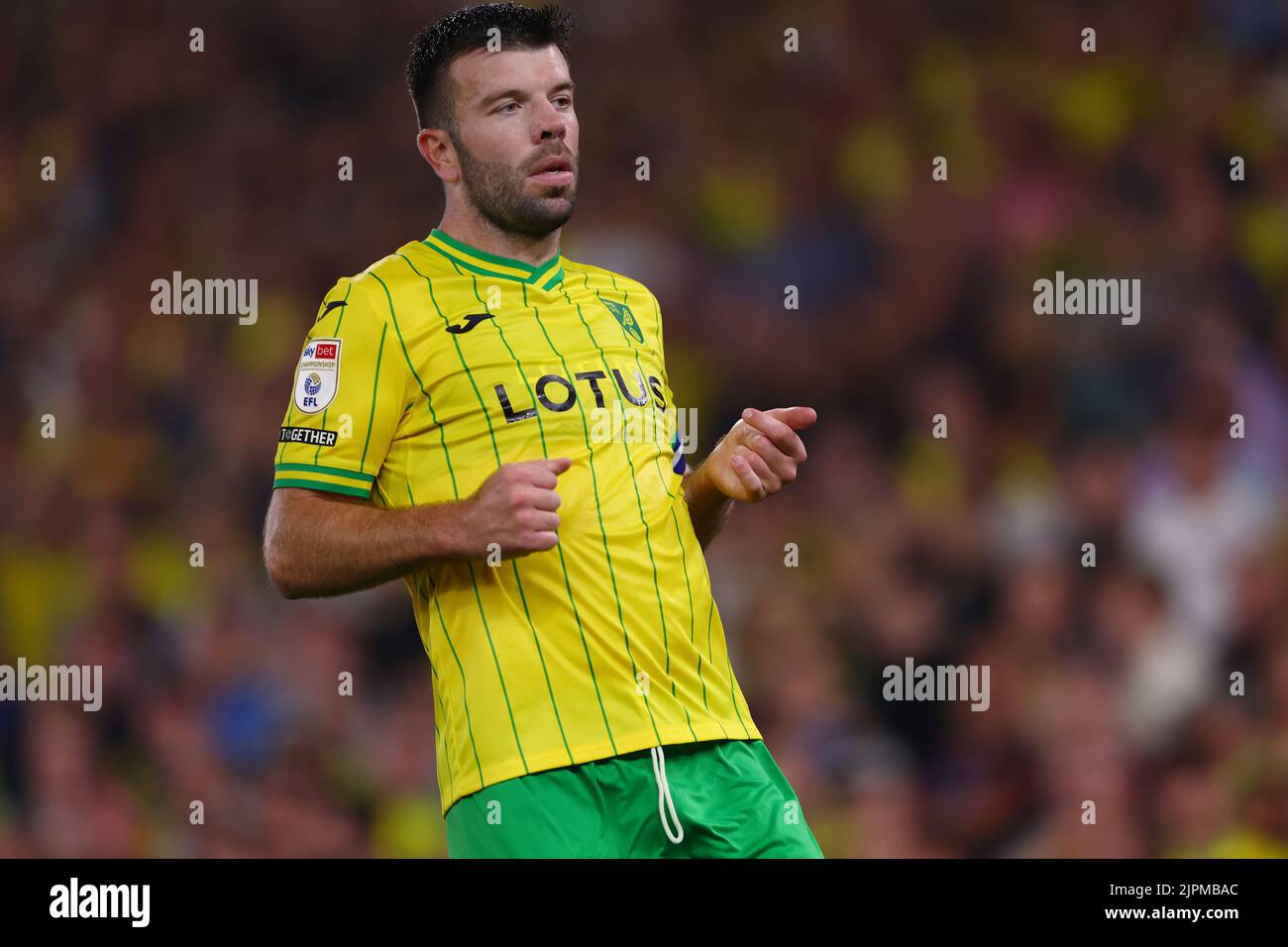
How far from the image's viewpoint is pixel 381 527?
2.88 m

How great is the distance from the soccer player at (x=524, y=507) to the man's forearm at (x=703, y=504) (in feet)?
0.05

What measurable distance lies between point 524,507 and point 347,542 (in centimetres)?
36

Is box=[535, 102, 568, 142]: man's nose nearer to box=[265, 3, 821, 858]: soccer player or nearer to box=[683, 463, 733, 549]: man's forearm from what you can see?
box=[265, 3, 821, 858]: soccer player

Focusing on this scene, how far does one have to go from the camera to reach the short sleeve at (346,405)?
9.70 feet

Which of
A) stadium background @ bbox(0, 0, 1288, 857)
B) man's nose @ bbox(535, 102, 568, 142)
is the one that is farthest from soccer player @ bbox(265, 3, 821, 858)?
stadium background @ bbox(0, 0, 1288, 857)

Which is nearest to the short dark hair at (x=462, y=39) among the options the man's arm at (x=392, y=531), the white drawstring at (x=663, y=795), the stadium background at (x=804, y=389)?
the man's arm at (x=392, y=531)

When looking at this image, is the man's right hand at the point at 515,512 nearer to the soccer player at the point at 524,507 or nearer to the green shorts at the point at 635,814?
the soccer player at the point at 524,507

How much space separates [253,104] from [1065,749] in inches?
172

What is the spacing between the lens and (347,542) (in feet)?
9.48

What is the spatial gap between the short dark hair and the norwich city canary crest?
47 cm

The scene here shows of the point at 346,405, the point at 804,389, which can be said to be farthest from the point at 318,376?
the point at 804,389
